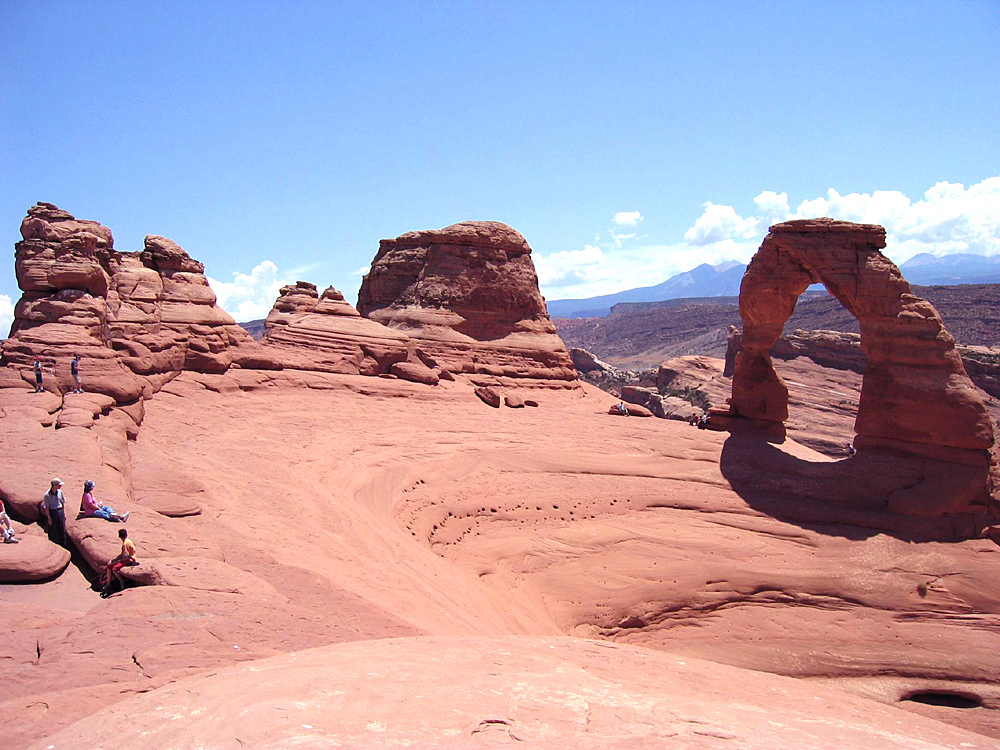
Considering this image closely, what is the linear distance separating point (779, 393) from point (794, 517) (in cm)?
352

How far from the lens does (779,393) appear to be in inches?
589

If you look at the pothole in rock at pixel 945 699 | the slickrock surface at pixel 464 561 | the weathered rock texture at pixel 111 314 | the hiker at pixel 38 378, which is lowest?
the pothole in rock at pixel 945 699

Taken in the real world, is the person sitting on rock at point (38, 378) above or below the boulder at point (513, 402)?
above

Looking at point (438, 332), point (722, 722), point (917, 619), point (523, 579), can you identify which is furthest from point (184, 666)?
point (438, 332)

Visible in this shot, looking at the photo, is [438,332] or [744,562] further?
[438,332]

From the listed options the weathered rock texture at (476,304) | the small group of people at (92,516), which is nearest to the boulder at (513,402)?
the weathered rock texture at (476,304)

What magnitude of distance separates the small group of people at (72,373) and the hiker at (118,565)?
6.79 meters

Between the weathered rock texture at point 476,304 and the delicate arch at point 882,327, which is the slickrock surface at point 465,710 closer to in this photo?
the delicate arch at point 882,327

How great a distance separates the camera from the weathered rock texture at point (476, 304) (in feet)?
75.3

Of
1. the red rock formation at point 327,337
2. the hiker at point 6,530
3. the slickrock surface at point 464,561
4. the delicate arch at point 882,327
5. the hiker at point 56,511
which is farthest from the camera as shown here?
the red rock formation at point 327,337

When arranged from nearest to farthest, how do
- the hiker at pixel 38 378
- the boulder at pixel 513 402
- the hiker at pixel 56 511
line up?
the hiker at pixel 56 511
the hiker at pixel 38 378
the boulder at pixel 513 402

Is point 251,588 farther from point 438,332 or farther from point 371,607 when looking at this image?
point 438,332

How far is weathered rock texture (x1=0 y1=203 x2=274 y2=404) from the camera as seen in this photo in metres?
12.2

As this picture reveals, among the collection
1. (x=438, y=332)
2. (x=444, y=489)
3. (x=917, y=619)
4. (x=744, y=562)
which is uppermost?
(x=438, y=332)
